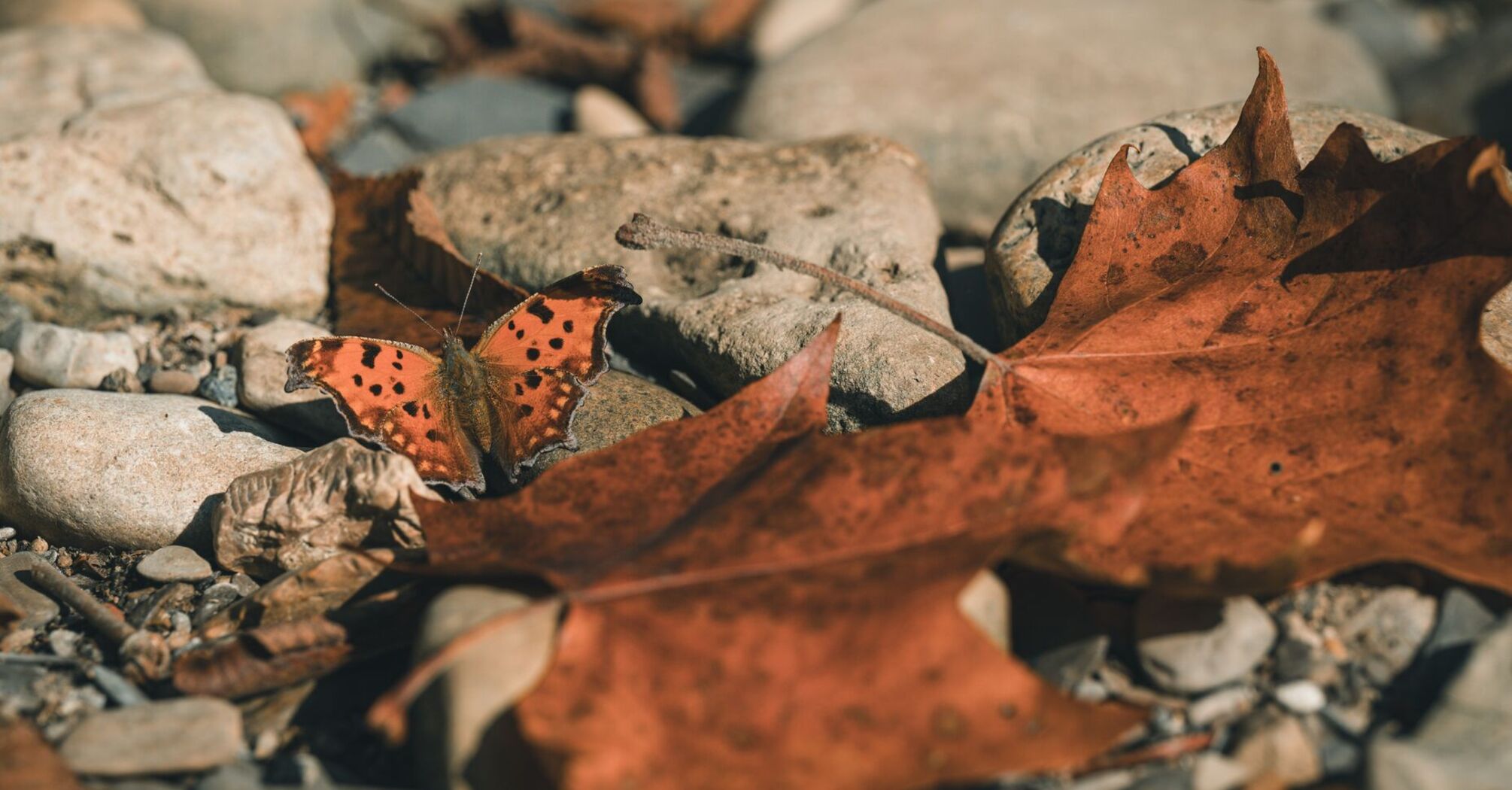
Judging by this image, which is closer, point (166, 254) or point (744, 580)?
point (744, 580)

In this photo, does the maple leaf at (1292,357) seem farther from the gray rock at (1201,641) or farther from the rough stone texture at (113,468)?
the rough stone texture at (113,468)

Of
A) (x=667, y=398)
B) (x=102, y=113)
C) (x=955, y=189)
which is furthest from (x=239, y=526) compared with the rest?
(x=955, y=189)

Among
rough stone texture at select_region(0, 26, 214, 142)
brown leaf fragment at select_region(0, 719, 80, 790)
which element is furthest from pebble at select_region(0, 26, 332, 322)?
brown leaf fragment at select_region(0, 719, 80, 790)

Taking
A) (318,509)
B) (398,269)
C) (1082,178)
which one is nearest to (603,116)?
(398,269)

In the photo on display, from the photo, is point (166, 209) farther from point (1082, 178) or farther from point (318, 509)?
point (1082, 178)

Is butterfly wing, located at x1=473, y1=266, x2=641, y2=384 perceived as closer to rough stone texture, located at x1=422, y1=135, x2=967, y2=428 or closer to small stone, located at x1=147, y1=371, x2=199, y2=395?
rough stone texture, located at x1=422, y1=135, x2=967, y2=428

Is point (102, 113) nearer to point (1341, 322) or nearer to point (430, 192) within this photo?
point (430, 192)

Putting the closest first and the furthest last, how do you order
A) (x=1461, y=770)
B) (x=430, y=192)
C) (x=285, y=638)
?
(x=1461, y=770) → (x=285, y=638) → (x=430, y=192)
